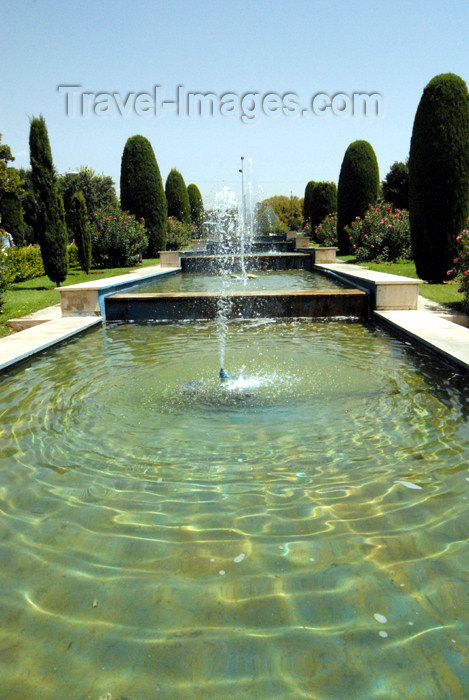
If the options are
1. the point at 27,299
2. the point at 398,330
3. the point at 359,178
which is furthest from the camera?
the point at 359,178

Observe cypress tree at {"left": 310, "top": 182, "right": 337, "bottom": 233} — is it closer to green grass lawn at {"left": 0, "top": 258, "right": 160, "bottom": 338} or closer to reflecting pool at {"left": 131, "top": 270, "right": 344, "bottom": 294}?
reflecting pool at {"left": 131, "top": 270, "right": 344, "bottom": 294}

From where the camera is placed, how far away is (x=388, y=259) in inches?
656

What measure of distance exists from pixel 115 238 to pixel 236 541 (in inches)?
672

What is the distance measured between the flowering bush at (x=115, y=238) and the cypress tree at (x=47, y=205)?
220 inches

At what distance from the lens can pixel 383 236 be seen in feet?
53.8

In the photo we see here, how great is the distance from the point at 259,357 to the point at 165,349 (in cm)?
120

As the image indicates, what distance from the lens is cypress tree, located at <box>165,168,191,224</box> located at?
28.1m

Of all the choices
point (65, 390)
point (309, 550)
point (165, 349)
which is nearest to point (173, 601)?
point (309, 550)

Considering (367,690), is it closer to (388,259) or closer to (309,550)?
(309,550)

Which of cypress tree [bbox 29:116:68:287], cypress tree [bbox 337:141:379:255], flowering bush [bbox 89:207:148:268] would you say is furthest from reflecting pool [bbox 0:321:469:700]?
cypress tree [bbox 337:141:379:255]

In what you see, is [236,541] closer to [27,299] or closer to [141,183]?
[27,299]

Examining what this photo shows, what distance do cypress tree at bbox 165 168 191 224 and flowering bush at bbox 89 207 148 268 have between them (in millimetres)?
9675

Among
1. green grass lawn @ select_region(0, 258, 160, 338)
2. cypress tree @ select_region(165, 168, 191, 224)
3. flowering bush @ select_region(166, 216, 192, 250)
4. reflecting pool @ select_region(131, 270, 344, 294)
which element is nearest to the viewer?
green grass lawn @ select_region(0, 258, 160, 338)

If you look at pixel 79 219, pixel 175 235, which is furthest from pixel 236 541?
pixel 175 235
